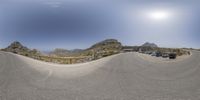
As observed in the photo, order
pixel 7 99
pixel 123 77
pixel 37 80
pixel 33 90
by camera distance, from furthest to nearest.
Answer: pixel 123 77, pixel 37 80, pixel 33 90, pixel 7 99

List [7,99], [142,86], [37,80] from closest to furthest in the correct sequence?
1. [7,99]
2. [142,86]
3. [37,80]

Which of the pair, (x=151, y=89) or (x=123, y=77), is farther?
(x=123, y=77)

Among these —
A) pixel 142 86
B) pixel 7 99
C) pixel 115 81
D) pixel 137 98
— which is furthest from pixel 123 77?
pixel 7 99

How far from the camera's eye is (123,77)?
71.2 feet

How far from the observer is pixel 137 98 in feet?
47.6

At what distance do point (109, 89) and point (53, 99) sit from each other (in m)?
4.04

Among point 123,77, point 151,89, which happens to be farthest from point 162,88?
point 123,77

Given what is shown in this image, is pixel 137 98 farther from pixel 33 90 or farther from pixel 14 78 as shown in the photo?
pixel 14 78

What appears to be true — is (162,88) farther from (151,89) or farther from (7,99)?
(7,99)

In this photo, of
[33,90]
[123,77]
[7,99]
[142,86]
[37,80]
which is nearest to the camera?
[7,99]

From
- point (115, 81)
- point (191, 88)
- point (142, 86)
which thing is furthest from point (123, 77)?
point (191, 88)

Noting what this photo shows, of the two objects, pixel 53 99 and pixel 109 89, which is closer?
pixel 53 99

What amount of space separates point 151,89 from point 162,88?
0.75 metres

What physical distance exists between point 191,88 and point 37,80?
996 centimetres
